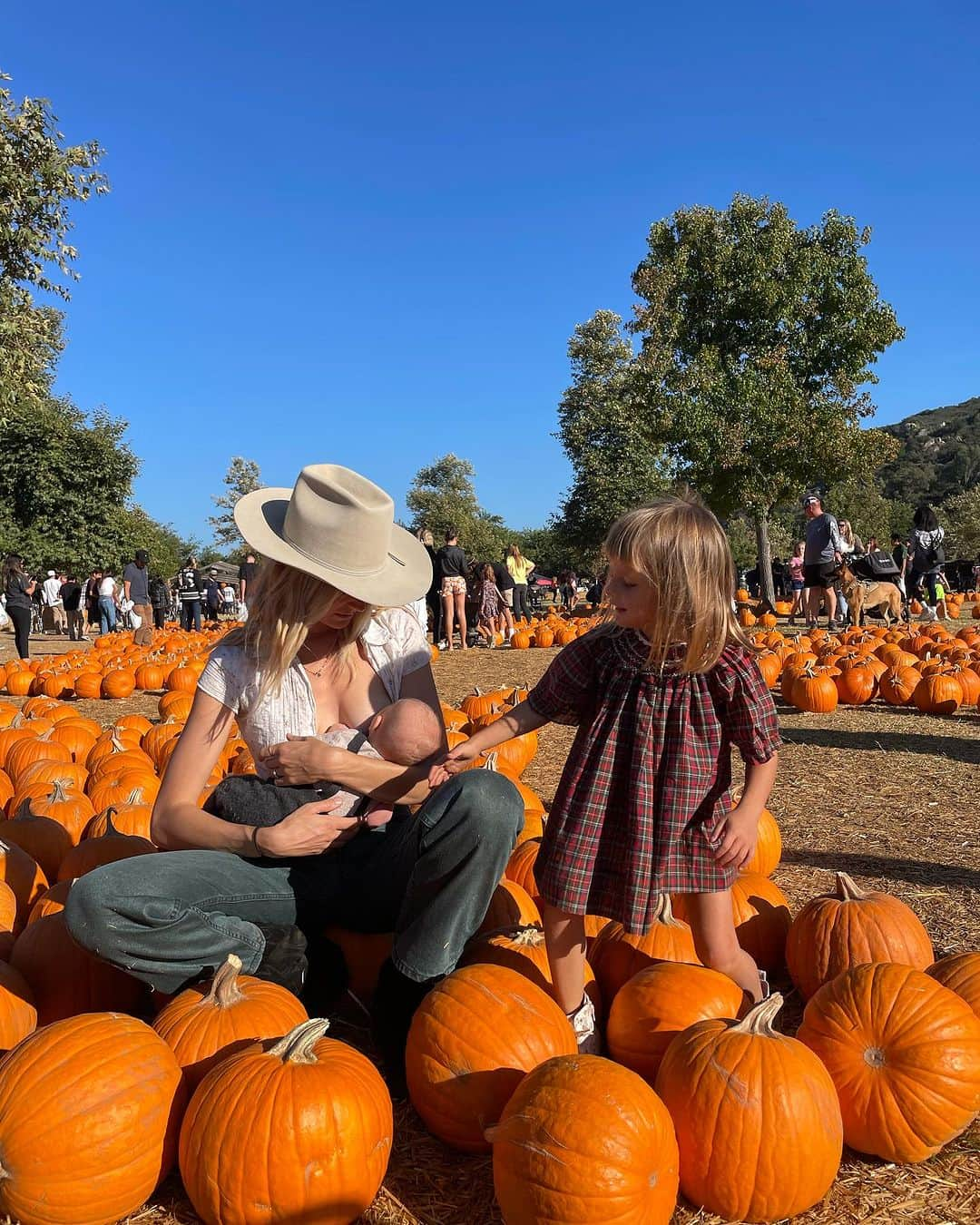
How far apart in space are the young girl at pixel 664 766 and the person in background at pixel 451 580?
1117cm

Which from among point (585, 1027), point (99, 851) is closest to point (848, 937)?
point (585, 1027)

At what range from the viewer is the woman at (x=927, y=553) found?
1655cm

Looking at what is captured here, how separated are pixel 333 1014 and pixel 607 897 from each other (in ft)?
3.04

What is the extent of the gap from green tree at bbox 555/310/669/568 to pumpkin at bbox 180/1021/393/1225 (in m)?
37.4

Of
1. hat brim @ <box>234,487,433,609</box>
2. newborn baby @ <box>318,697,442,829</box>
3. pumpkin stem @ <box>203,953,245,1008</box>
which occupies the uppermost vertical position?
hat brim @ <box>234,487,433,609</box>

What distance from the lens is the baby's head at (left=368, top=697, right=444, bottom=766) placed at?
8.41 ft

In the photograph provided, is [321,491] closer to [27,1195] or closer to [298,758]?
[298,758]

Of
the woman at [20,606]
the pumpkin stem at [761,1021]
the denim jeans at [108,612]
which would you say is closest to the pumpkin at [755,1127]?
the pumpkin stem at [761,1021]

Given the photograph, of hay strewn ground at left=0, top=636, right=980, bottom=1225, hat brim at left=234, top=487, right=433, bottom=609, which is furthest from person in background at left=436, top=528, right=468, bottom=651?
hat brim at left=234, top=487, right=433, bottom=609

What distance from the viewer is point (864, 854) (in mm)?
4121

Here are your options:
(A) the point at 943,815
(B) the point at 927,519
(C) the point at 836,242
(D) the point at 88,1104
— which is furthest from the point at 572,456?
(D) the point at 88,1104

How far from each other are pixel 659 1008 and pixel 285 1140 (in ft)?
3.25

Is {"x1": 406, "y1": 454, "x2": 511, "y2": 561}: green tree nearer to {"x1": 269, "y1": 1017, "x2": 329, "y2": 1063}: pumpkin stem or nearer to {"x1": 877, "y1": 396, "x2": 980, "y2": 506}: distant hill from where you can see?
{"x1": 877, "y1": 396, "x2": 980, "y2": 506}: distant hill

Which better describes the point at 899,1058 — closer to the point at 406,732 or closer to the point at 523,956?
the point at 523,956
